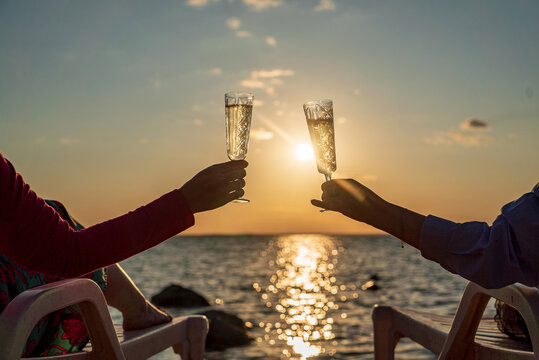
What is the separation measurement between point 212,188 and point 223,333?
974cm

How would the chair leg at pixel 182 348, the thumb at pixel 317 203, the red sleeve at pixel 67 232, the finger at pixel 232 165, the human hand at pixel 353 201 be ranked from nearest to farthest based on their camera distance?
the red sleeve at pixel 67 232 < the human hand at pixel 353 201 < the finger at pixel 232 165 < the thumb at pixel 317 203 < the chair leg at pixel 182 348

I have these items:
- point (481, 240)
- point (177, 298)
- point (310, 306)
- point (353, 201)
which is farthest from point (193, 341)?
point (310, 306)

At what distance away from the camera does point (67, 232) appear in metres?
2.19

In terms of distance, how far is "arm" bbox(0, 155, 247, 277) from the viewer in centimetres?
207

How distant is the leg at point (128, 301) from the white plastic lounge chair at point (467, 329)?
1639 millimetres

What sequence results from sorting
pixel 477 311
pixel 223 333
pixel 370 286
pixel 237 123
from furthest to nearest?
pixel 370 286
pixel 223 333
pixel 237 123
pixel 477 311

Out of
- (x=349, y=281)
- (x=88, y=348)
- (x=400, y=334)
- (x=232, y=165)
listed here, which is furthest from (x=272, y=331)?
(x=349, y=281)

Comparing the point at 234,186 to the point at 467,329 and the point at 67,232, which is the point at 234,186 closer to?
the point at 67,232

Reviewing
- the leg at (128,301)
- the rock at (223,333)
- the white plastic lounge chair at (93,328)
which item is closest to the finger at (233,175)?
the white plastic lounge chair at (93,328)

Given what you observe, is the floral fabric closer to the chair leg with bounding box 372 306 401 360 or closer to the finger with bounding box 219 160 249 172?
the finger with bounding box 219 160 249 172

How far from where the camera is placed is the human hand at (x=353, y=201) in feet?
7.33

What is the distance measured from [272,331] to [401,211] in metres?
12.6

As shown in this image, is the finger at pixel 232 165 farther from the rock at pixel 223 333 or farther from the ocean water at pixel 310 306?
the rock at pixel 223 333

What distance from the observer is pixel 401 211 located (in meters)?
2.17
